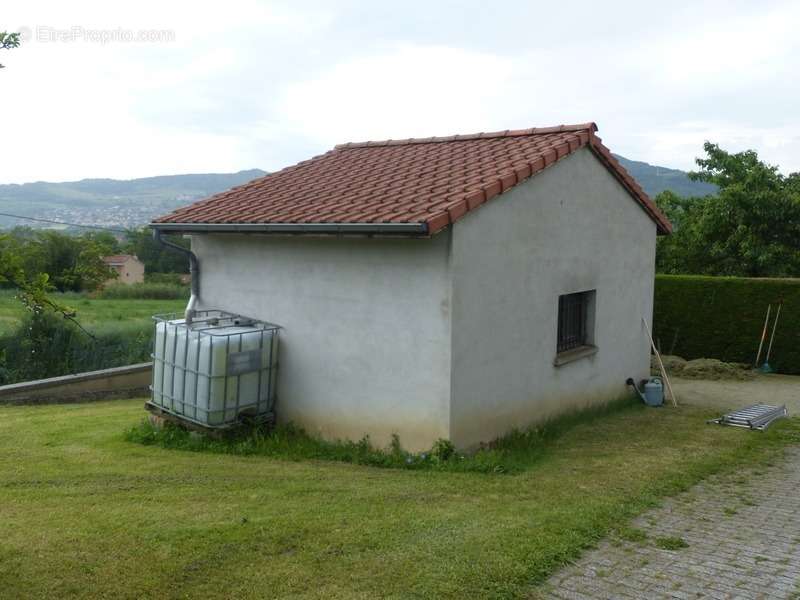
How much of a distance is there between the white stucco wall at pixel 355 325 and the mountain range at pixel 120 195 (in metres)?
42.4

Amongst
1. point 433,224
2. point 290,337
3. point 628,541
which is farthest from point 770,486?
point 290,337

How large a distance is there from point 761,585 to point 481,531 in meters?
1.90

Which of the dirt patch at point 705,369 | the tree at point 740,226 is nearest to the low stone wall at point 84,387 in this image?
the dirt patch at point 705,369

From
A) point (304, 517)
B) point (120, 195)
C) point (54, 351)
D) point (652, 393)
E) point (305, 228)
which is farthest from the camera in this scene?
point (120, 195)

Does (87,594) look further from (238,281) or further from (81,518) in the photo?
(238,281)

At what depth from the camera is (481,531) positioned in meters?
5.41

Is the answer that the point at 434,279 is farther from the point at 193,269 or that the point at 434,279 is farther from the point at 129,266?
the point at 129,266

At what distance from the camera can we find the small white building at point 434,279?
7840 millimetres

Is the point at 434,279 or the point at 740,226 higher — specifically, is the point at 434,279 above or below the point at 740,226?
below

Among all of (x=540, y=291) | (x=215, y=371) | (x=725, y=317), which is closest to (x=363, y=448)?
(x=215, y=371)

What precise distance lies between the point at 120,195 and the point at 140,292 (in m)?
69.0

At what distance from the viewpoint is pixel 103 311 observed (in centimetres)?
2172

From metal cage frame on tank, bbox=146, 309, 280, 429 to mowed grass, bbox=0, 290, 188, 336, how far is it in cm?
386

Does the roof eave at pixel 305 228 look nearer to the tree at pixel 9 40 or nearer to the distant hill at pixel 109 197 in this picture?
the tree at pixel 9 40
